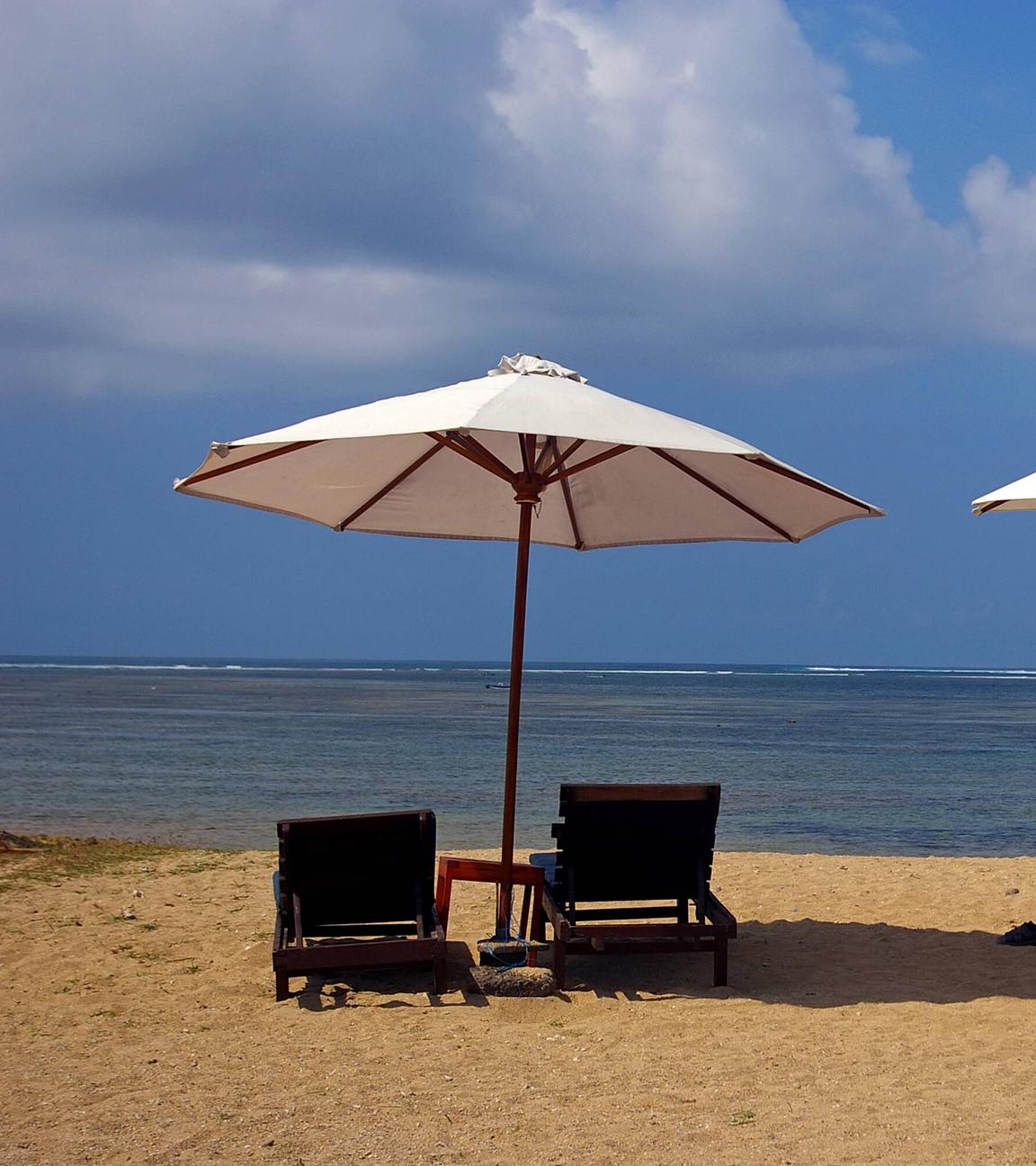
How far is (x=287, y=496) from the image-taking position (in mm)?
6879

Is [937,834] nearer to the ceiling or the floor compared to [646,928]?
nearer to the floor

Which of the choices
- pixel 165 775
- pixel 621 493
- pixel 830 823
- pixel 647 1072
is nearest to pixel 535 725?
pixel 165 775

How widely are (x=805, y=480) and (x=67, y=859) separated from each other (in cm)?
727

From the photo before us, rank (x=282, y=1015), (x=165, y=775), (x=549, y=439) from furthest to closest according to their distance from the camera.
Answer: (x=165, y=775)
(x=549, y=439)
(x=282, y=1015)

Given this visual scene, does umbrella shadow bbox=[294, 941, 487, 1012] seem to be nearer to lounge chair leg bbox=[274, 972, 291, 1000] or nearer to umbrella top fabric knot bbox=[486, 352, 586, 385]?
lounge chair leg bbox=[274, 972, 291, 1000]

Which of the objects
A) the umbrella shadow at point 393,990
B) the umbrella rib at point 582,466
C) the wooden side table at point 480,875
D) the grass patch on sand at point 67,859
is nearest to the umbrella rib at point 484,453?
the umbrella rib at point 582,466

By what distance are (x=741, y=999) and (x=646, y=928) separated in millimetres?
530

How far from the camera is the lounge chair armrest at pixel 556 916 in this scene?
18.0 ft

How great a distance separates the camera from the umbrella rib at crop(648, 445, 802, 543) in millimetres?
6688

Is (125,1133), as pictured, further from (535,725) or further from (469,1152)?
(535,725)

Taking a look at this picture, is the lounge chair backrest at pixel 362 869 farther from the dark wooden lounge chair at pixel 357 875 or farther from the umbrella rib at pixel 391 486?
the umbrella rib at pixel 391 486

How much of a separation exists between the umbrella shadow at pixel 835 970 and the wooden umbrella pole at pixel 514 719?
19.7 inches

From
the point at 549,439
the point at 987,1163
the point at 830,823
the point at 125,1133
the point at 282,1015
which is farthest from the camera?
the point at 830,823

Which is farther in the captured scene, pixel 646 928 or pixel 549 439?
pixel 549 439
